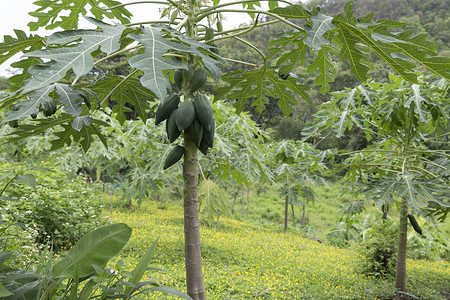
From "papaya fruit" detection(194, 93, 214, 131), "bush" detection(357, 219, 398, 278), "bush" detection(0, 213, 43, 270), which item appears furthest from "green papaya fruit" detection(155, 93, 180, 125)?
"bush" detection(357, 219, 398, 278)

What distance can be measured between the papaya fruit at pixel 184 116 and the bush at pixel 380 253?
5.47 meters

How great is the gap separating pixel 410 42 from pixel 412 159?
3967 millimetres

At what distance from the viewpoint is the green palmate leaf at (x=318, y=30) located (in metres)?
1.16

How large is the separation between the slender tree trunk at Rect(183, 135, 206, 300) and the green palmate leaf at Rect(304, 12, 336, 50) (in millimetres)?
680

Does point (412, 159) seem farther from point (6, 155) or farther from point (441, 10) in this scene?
point (441, 10)

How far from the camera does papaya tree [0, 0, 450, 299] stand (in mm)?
992

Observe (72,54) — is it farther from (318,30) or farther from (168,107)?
(318,30)

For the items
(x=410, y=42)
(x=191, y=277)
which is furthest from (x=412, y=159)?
(x=191, y=277)

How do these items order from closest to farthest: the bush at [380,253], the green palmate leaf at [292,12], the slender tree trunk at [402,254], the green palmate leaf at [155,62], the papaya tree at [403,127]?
the green palmate leaf at [155,62] < the green palmate leaf at [292,12] < the papaya tree at [403,127] < the slender tree trunk at [402,254] < the bush at [380,253]

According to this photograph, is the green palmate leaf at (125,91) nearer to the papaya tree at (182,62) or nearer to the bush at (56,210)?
the papaya tree at (182,62)

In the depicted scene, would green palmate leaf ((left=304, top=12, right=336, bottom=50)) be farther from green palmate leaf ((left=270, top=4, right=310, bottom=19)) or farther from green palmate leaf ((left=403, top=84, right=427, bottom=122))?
green palmate leaf ((left=403, top=84, right=427, bottom=122))

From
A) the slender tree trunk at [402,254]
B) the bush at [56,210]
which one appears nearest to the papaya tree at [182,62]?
the slender tree trunk at [402,254]

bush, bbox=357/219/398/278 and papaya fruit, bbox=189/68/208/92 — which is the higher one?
papaya fruit, bbox=189/68/208/92

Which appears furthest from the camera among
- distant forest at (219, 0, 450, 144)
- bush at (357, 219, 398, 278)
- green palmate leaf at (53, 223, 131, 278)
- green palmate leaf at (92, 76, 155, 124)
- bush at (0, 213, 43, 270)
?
distant forest at (219, 0, 450, 144)
